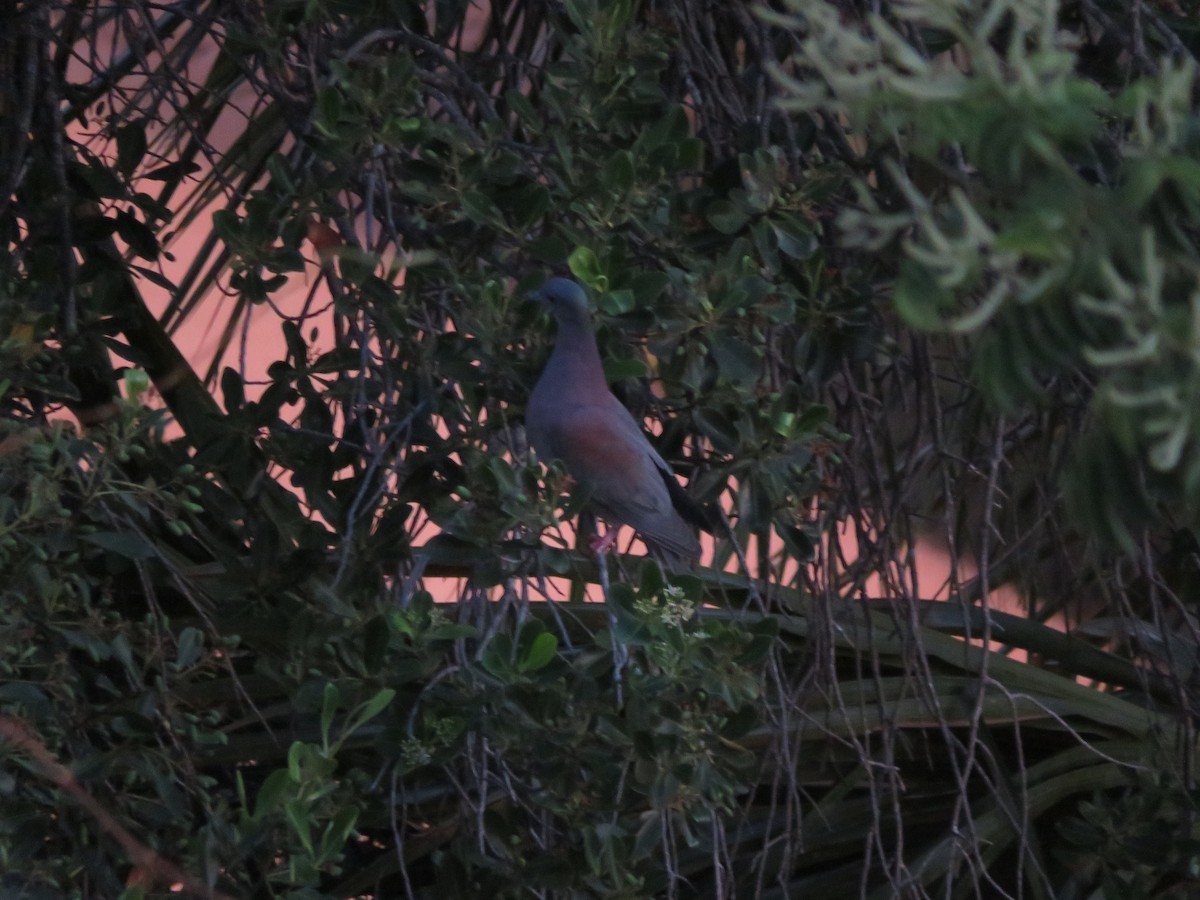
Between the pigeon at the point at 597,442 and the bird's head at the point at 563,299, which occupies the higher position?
the bird's head at the point at 563,299

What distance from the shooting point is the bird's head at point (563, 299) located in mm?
1947

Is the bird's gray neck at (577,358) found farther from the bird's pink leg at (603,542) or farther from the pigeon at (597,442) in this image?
the bird's pink leg at (603,542)

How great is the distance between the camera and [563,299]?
201 centimetres

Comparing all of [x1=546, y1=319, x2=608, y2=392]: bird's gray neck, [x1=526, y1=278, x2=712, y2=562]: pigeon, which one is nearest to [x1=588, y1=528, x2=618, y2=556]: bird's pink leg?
[x1=526, y1=278, x2=712, y2=562]: pigeon

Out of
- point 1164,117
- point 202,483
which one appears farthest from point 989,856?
point 1164,117

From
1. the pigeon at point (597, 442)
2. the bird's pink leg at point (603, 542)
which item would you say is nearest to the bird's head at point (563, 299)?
the pigeon at point (597, 442)

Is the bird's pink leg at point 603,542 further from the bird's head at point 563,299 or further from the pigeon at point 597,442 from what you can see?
the bird's head at point 563,299

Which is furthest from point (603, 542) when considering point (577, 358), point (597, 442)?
point (577, 358)

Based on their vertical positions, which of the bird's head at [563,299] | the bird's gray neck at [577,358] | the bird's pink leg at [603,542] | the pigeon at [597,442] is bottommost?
the bird's pink leg at [603,542]

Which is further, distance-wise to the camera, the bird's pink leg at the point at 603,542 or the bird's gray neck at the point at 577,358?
the bird's pink leg at the point at 603,542

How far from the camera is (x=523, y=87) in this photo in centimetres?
272

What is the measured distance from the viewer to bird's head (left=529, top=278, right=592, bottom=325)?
1947mm

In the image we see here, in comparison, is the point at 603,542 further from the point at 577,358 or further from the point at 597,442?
the point at 577,358

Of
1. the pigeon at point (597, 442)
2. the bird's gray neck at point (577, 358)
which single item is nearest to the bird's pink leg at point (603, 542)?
the pigeon at point (597, 442)
